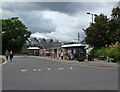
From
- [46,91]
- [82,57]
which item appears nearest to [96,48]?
[82,57]

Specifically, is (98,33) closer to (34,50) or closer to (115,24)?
(115,24)

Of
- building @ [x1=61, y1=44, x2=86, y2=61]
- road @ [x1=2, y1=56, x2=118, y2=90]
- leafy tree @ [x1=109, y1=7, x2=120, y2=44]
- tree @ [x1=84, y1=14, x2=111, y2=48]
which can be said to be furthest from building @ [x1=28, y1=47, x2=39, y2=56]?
road @ [x1=2, y1=56, x2=118, y2=90]

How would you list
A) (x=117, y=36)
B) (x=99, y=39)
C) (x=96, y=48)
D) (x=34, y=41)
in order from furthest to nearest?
(x=34, y=41), (x=96, y=48), (x=99, y=39), (x=117, y=36)

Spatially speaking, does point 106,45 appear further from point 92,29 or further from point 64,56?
point 64,56

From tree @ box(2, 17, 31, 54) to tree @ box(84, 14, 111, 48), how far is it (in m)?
67.4

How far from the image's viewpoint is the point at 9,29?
127500 millimetres

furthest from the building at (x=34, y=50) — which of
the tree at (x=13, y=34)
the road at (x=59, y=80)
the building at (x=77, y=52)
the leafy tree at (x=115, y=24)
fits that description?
the road at (x=59, y=80)

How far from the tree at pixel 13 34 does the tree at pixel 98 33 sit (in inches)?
2654

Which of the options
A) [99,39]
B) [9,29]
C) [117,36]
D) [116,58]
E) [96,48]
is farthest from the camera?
[9,29]

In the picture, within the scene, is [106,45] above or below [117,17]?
below

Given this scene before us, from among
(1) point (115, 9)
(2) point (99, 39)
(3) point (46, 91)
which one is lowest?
(3) point (46, 91)

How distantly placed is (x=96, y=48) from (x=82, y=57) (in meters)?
12.6

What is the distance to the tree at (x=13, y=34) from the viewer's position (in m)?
123

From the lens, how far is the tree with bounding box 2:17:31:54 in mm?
122787
